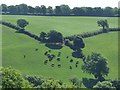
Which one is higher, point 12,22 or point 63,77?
point 12,22

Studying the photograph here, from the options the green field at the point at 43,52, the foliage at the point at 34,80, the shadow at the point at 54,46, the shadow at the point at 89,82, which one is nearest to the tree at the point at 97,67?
the green field at the point at 43,52

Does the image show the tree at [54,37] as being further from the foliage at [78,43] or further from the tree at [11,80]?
the tree at [11,80]

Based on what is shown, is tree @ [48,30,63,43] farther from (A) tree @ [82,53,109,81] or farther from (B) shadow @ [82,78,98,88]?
(B) shadow @ [82,78,98,88]

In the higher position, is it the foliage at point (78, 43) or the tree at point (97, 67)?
the foliage at point (78, 43)

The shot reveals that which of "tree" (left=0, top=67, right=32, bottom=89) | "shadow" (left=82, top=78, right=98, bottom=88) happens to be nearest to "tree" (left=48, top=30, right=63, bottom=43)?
"shadow" (left=82, top=78, right=98, bottom=88)

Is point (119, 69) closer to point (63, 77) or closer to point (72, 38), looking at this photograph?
point (63, 77)

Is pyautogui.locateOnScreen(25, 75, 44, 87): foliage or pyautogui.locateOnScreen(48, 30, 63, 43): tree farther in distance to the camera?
pyautogui.locateOnScreen(48, 30, 63, 43): tree

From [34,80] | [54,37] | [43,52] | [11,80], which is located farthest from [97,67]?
[11,80]

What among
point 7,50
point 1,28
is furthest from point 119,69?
point 1,28
